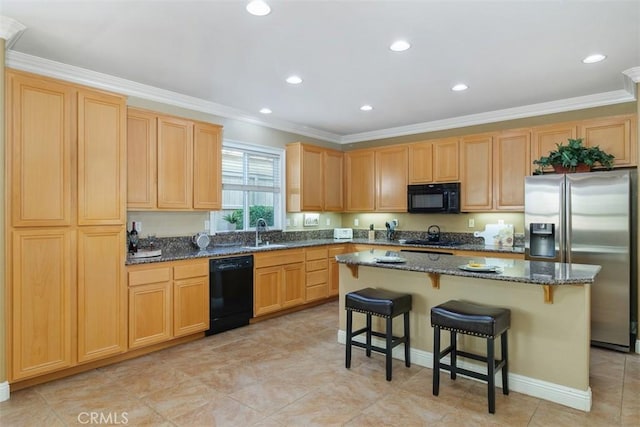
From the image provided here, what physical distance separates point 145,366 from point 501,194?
440 cm

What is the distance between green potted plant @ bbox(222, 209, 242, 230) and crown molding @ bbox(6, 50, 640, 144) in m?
1.24

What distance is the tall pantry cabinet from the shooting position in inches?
109

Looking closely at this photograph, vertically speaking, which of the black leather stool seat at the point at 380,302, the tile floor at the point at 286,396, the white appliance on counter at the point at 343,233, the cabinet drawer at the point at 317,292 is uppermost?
the white appliance on counter at the point at 343,233

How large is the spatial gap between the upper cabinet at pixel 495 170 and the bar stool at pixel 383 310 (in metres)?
2.31

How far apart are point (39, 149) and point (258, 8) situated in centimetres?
201

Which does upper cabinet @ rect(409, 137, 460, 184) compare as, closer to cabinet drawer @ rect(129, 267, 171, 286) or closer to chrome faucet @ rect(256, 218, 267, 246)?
chrome faucet @ rect(256, 218, 267, 246)

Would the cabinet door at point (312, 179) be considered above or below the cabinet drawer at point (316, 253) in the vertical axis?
above

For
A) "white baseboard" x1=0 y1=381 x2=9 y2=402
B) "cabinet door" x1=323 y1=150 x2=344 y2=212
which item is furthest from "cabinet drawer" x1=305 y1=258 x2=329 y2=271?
"white baseboard" x1=0 y1=381 x2=9 y2=402

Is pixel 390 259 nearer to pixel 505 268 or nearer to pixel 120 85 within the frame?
pixel 505 268

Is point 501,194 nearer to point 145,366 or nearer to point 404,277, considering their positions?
point 404,277

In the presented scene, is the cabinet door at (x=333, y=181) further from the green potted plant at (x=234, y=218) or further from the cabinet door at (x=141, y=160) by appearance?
the cabinet door at (x=141, y=160)

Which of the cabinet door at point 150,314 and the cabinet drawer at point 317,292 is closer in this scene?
the cabinet door at point 150,314

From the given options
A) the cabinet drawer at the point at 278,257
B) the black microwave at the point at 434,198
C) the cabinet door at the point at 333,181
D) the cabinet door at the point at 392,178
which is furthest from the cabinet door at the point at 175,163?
the black microwave at the point at 434,198

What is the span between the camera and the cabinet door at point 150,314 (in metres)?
3.45
